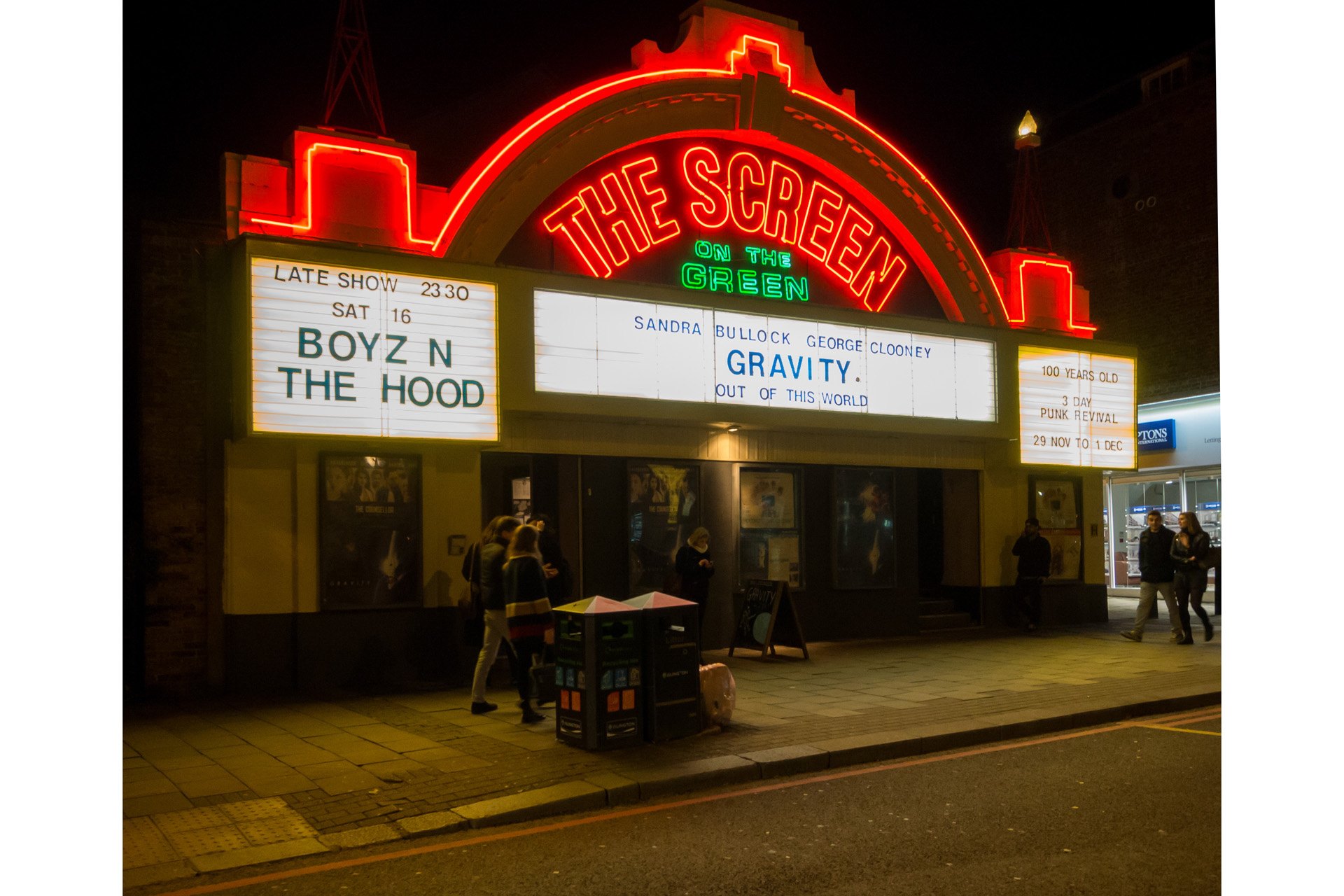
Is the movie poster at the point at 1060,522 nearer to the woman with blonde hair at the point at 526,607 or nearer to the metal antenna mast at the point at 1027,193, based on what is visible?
the metal antenna mast at the point at 1027,193

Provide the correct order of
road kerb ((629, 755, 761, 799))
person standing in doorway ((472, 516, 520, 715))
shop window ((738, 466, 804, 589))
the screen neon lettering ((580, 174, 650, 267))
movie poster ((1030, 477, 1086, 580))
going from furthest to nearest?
movie poster ((1030, 477, 1086, 580)), shop window ((738, 466, 804, 589)), the screen neon lettering ((580, 174, 650, 267)), person standing in doorway ((472, 516, 520, 715)), road kerb ((629, 755, 761, 799))

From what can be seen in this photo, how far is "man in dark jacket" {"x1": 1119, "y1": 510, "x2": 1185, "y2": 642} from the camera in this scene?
14.6m

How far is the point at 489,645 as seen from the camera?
10.0 m

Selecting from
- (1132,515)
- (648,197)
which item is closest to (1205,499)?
(1132,515)

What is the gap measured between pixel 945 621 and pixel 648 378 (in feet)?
22.5

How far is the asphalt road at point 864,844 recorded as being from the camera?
216 inches

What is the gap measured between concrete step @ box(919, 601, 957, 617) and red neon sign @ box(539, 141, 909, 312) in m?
4.78

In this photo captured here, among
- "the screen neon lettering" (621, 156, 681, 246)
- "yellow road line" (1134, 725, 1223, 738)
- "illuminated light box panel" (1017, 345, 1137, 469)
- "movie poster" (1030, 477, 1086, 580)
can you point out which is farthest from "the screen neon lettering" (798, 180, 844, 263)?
"yellow road line" (1134, 725, 1223, 738)

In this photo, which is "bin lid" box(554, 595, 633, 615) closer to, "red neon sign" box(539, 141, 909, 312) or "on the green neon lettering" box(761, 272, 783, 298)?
"red neon sign" box(539, 141, 909, 312)

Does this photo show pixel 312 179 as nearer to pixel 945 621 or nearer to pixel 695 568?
pixel 695 568

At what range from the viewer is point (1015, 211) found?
17.9 m

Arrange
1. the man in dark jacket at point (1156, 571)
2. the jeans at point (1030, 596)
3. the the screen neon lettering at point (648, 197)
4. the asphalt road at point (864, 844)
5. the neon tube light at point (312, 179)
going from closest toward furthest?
the asphalt road at point (864, 844)
the neon tube light at point (312, 179)
the the screen neon lettering at point (648, 197)
the man in dark jacket at point (1156, 571)
the jeans at point (1030, 596)

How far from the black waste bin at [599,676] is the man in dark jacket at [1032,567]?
378 inches

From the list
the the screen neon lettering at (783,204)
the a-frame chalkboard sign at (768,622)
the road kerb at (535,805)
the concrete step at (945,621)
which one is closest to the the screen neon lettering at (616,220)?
the the screen neon lettering at (783,204)
